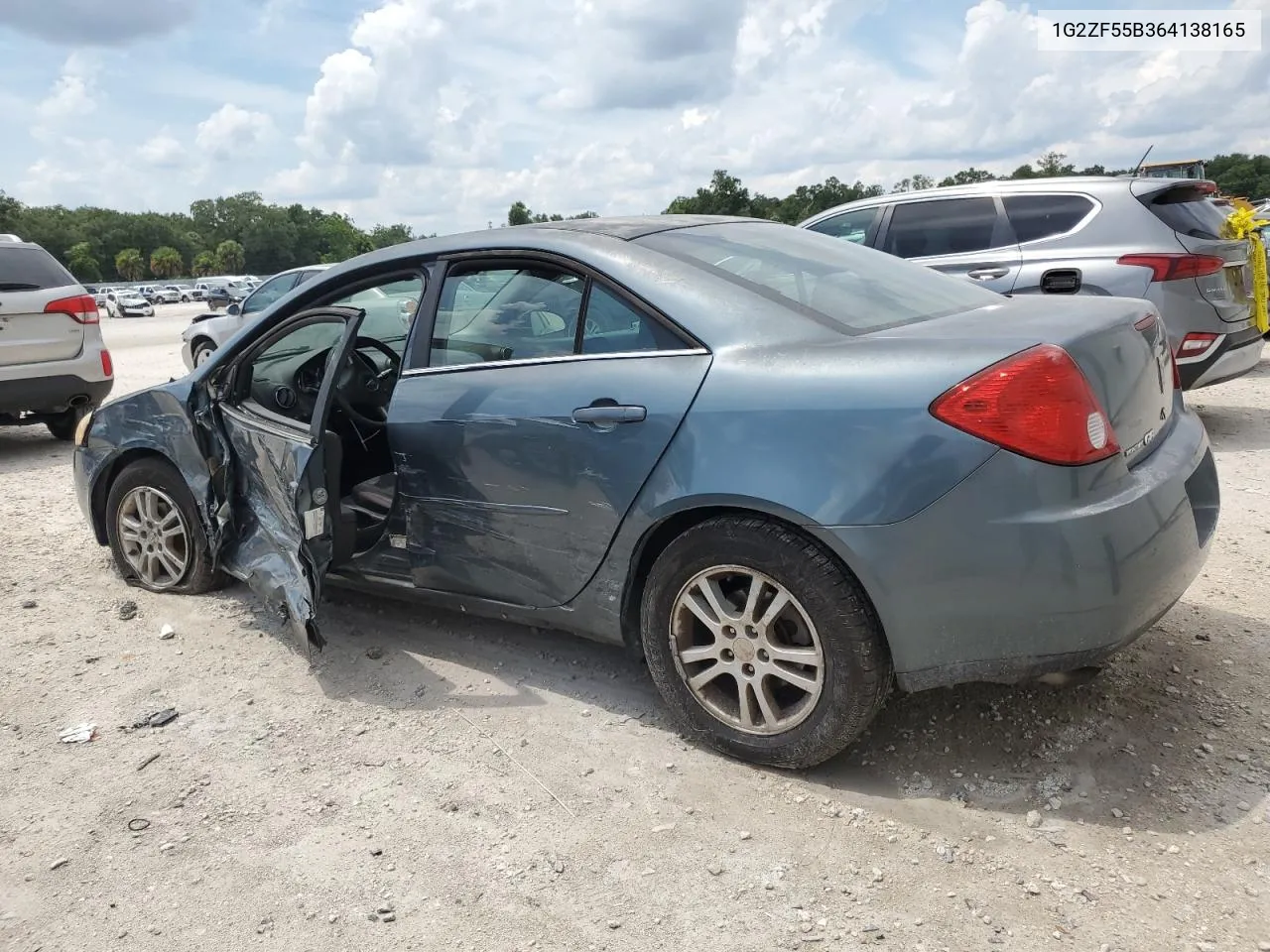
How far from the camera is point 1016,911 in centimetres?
223

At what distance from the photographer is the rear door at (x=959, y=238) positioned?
6773 millimetres

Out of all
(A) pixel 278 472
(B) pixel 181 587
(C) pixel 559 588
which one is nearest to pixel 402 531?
(A) pixel 278 472

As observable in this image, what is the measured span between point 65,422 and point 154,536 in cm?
549

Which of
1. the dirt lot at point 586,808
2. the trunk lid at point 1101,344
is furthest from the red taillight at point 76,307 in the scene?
the trunk lid at point 1101,344

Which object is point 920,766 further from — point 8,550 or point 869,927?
point 8,550

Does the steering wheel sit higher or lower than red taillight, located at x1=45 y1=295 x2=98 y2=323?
lower

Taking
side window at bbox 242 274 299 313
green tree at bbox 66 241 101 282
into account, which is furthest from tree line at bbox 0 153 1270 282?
side window at bbox 242 274 299 313

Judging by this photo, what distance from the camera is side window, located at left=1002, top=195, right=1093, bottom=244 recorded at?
6.60m

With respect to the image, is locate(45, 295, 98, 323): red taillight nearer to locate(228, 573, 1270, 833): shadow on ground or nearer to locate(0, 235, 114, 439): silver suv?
locate(0, 235, 114, 439): silver suv

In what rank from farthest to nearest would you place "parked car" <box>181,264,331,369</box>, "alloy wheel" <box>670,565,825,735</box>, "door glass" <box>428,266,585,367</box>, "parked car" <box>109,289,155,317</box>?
"parked car" <box>109,289,155,317</box> → "parked car" <box>181,264,331,369</box> → "door glass" <box>428,266,585,367</box> → "alloy wheel" <box>670,565,825,735</box>

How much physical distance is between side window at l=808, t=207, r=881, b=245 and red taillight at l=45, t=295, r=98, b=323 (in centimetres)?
606

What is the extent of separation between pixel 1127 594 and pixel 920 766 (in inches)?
31.3

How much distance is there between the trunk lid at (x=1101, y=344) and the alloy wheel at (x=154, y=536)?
127 inches

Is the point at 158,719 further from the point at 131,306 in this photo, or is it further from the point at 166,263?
the point at 166,263
